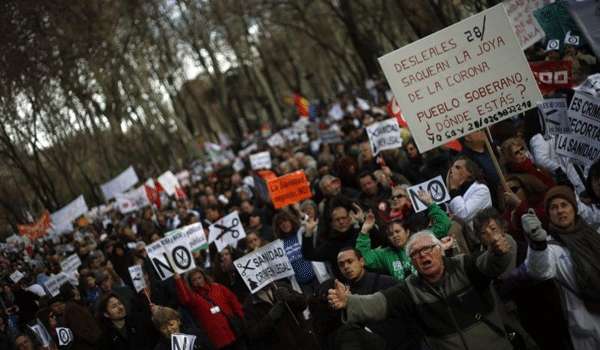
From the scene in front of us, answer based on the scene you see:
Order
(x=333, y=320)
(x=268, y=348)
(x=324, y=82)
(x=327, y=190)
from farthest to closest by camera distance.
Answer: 1. (x=324, y=82)
2. (x=327, y=190)
3. (x=268, y=348)
4. (x=333, y=320)

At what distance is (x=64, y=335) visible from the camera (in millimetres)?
8383

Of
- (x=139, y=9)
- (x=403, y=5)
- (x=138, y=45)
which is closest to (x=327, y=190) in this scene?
(x=403, y=5)

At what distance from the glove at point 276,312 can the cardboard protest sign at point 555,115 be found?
3.08m

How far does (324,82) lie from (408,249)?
64.4 meters

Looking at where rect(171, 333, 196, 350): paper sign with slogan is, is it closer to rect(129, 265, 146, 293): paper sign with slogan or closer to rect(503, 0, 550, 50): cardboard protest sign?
rect(129, 265, 146, 293): paper sign with slogan

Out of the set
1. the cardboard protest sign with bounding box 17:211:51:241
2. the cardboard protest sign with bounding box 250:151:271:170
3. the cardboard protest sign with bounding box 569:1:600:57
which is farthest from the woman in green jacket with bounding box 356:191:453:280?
the cardboard protest sign with bounding box 17:211:51:241

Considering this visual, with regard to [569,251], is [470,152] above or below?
above

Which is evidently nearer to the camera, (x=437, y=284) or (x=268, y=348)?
(x=437, y=284)

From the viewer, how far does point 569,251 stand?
443 centimetres

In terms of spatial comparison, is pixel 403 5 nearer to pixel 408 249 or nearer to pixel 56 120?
pixel 408 249

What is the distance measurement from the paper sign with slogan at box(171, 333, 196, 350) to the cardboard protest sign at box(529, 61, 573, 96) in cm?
470

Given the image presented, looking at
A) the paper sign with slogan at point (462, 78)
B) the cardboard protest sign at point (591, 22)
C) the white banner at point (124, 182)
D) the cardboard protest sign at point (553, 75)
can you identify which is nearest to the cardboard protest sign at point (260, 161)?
the cardboard protest sign at point (553, 75)

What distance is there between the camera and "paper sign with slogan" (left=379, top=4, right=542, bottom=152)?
5473mm

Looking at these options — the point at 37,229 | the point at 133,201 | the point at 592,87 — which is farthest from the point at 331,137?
the point at 37,229
